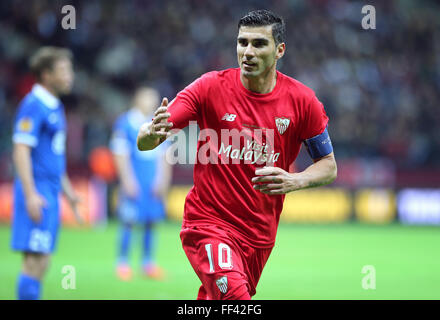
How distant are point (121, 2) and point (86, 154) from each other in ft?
22.2

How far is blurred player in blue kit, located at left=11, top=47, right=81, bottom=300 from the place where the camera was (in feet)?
18.2

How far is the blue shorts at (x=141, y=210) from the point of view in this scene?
29.7ft

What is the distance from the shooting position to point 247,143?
4309 mm

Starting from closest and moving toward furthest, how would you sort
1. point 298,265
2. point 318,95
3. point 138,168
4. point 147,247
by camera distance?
point 147,247 < point 138,168 < point 298,265 < point 318,95

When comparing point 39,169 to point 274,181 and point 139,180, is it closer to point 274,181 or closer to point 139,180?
point 274,181

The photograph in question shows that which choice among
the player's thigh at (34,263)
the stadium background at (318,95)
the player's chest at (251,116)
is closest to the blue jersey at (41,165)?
the player's thigh at (34,263)

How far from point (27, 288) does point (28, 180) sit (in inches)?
37.2

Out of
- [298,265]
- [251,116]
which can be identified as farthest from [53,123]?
[298,265]

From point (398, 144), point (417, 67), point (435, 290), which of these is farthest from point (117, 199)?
point (417, 67)

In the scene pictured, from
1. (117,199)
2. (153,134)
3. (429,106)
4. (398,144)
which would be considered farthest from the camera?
(429,106)

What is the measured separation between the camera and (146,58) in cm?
1862

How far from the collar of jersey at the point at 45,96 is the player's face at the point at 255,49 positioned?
7.38 ft

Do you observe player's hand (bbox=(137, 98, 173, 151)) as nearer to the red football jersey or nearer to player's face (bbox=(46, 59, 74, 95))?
the red football jersey

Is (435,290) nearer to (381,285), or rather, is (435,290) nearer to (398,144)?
(381,285)
